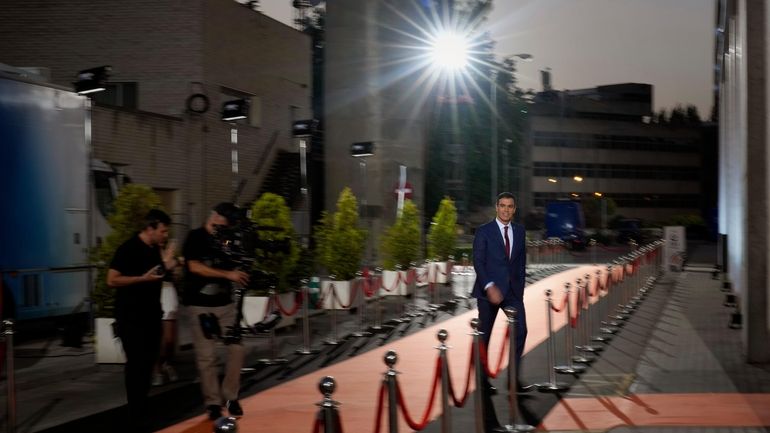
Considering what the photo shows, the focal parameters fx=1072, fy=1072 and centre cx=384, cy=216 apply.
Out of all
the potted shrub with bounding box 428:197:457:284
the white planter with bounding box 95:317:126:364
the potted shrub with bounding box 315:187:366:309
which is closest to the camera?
the white planter with bounding box 95:317:126:364

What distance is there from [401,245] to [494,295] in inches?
626

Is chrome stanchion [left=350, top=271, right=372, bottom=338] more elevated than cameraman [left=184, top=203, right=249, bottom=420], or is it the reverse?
cameraman [left=184, top=203, right=249, bottom=420]

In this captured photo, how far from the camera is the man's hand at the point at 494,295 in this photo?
10531 millimetres

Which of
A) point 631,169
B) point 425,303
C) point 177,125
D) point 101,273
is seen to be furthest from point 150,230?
point 631,169

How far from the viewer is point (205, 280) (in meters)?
9.41

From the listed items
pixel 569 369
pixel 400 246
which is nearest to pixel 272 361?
pixel 569 369

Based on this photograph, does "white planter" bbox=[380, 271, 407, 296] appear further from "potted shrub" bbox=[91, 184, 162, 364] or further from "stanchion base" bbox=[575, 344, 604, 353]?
"potted shrub" bbox=[91, 184, 162, 364]

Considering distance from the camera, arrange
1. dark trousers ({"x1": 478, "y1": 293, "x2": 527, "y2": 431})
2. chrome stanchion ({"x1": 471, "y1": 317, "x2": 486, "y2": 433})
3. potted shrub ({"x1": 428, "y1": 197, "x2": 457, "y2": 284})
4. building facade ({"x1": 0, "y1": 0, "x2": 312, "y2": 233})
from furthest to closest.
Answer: potted shrub ({"x1": 428, "y1": 197, "x2": 457, "y2": 284})
building facade ({"x1": 0, "y1": 0, "x2": 312, "y2": 233})
dark trousers ({"x1": 478, "y1": 293, "x2": 527, "y2": 431})
chrome stanchion ({"x1": 471, "y1": 317, "x2": 486, "y2": 433})

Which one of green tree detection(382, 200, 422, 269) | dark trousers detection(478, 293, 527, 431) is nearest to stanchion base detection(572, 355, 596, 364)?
dark trousers detection(478, 293, 527, 431)

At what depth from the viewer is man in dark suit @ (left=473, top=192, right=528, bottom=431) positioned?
427 inches

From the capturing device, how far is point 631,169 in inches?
4833

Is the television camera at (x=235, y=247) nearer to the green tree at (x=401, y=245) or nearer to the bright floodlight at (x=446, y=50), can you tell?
the green tree at (x=401, y=245)

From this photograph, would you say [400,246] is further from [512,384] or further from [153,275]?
[153,275]

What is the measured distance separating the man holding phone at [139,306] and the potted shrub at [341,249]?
11.6m
